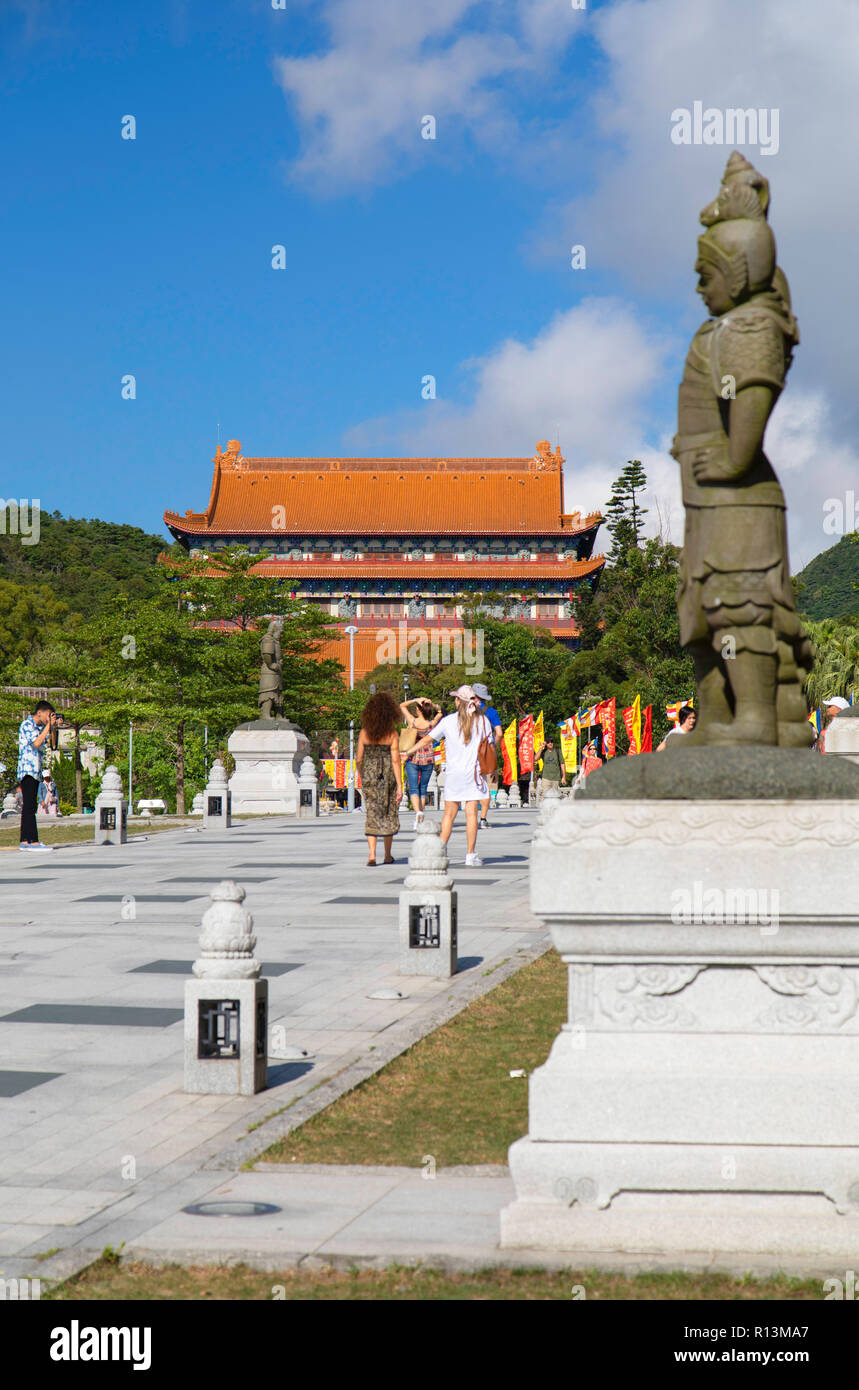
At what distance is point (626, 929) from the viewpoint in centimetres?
441

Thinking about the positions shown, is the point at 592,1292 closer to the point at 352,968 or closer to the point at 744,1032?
the point at 744,1032

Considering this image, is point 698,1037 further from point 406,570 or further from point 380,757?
point 406,570

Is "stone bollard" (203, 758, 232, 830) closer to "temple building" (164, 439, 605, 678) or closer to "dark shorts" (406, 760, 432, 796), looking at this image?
"dark shorts" (406, 760, 432, 796)

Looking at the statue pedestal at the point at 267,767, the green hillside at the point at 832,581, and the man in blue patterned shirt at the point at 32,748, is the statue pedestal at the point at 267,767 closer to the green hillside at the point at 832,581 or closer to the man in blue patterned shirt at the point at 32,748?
the man in blue patterned shirt at the point at 32,748

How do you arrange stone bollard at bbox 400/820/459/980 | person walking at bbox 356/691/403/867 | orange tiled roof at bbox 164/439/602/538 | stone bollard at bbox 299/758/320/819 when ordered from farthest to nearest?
orange tiled roof at bbox 164/439/602/538 → stone bollard at bbox 299/758/320/819 → person walking at bbox 356/691/403/867 → stone bollard at bbox 400/820/459/980

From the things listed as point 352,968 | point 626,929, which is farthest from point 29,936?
point 626,929

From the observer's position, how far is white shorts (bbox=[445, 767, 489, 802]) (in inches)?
572

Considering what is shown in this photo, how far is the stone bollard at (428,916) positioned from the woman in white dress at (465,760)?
4744 mm

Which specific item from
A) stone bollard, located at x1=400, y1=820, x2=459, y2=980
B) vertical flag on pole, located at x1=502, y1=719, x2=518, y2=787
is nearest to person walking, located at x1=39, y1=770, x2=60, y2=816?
vertical flag on pole, located at x1=502, y1=719, x2=518, y2=787

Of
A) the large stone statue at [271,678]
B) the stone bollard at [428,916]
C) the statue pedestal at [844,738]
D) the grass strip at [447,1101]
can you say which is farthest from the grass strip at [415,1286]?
the large stone statue at [271,678]

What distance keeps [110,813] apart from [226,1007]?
1477 centimetres

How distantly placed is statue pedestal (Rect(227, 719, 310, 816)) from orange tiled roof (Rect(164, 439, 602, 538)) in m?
46.1

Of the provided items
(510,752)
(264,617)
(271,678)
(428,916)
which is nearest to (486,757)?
(428,916)

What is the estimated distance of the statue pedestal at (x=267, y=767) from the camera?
106 feet
